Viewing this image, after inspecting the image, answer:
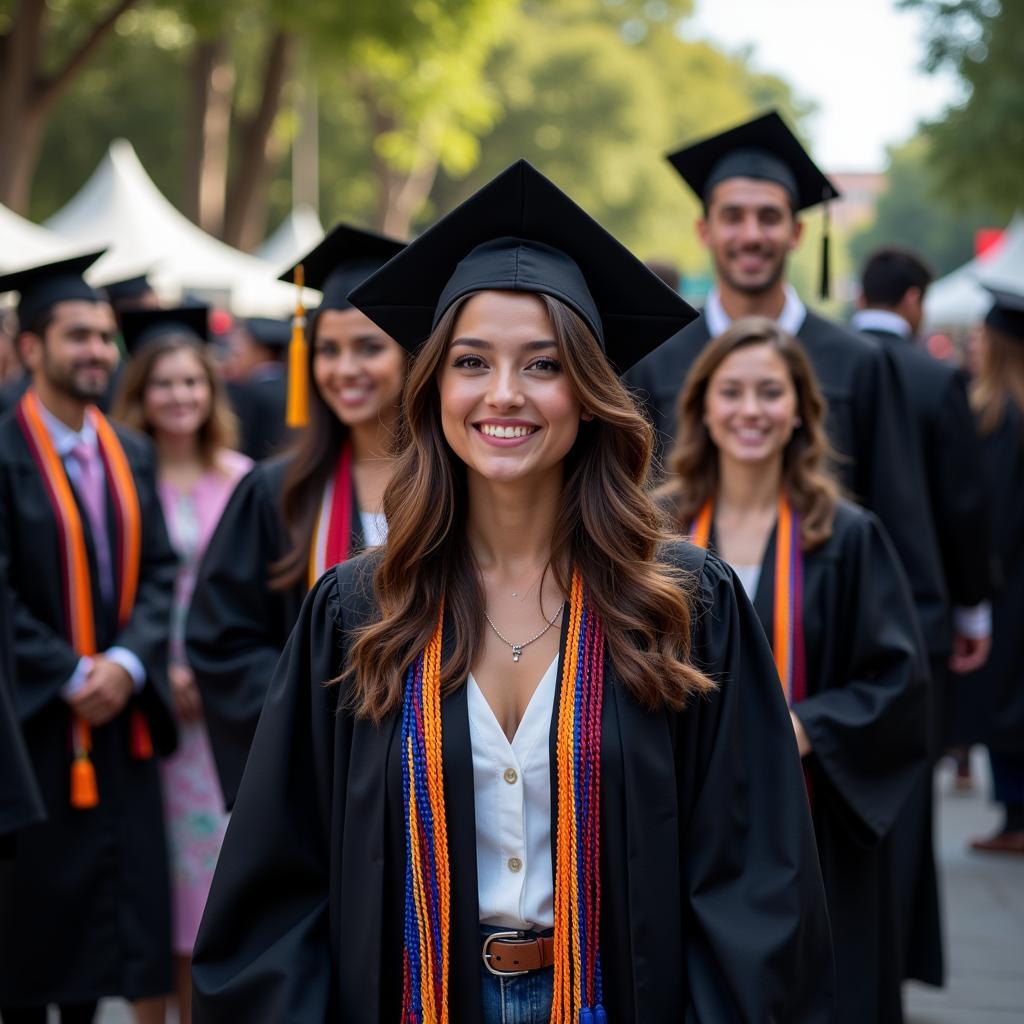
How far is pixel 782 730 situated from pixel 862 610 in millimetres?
1234

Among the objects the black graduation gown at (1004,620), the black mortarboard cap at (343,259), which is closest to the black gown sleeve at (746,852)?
the black mortarboard cap at (343,259)

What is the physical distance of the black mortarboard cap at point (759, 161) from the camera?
16.9 feet

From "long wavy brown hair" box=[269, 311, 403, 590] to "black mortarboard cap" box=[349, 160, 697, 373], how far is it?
1.42 meters

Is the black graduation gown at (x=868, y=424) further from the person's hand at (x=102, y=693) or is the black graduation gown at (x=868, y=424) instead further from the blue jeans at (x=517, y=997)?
the blue jeans at (x=517, y=997)

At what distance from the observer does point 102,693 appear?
15.6 ft

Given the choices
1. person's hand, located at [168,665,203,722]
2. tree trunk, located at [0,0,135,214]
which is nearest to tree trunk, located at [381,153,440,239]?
tree trunk, located at [0,0,135,214]

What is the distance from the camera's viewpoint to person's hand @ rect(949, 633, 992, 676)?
5969mm

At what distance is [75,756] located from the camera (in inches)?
189

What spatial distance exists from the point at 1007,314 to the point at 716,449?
3593mm

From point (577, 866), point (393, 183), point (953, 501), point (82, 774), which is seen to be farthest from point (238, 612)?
point (393, 183)

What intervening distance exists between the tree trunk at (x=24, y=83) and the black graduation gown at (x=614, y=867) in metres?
13.1

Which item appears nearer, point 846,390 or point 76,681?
point 76,681

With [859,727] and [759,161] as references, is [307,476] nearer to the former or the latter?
[859,727]

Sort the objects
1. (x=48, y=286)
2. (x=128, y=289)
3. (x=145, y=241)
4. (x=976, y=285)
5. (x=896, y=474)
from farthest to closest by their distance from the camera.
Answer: (x=976, y=285) → (x=145, y=241) → (x=128, y=289) → (x=48, y=286) → (x=896, y=474)
